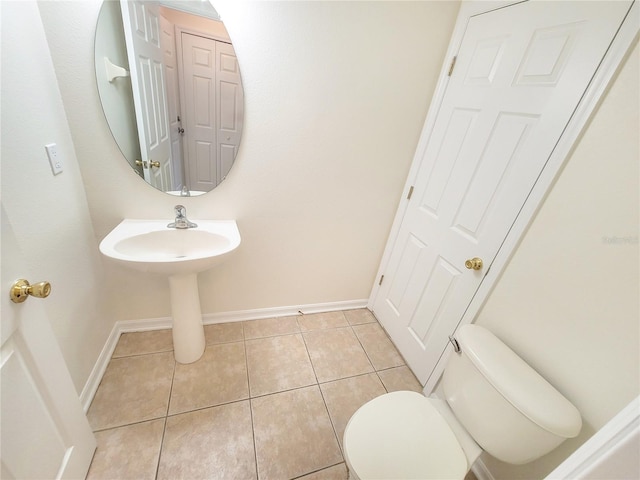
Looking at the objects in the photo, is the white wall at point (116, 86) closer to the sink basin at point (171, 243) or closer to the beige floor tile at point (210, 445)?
the sink basin at point (171, 243)

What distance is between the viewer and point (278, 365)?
1560 mm

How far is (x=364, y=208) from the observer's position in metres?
1.70

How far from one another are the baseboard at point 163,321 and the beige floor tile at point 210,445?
1.45 ft

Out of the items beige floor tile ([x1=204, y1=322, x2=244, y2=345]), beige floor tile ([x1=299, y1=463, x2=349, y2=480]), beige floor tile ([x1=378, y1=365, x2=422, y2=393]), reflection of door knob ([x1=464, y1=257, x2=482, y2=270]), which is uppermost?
reflection of door knob ([x1=464, y1=257, x2=482, y2=270])

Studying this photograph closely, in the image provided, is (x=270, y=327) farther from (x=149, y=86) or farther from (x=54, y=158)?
(x=149, y=86)

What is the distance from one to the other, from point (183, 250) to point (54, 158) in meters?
0.61

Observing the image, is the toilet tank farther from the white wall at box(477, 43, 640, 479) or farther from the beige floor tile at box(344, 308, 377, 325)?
the beige floor tile at box(344, 308, 377, 325)

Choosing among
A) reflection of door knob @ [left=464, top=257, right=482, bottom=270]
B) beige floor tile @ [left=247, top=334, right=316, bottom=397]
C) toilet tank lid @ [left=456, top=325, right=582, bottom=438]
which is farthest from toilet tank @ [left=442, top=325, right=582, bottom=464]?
beige floor tile @ [left=247, top=334, right=316, bottom=397]

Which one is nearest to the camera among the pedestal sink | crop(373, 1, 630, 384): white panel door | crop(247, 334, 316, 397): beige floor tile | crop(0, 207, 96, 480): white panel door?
crop(0, 207, 96, 480): white panel door

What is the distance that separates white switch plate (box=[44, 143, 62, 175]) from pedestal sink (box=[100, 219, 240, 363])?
12.4 inches

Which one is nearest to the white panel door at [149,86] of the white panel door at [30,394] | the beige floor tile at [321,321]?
the white panel door at [30,394]

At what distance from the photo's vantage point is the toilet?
80cm

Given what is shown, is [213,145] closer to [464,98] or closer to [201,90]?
[201,90]

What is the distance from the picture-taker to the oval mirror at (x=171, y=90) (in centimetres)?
108
